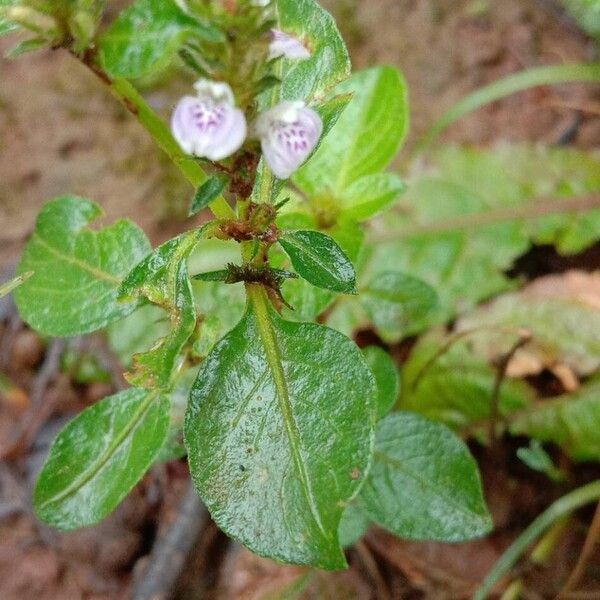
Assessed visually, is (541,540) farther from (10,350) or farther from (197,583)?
(10,350)

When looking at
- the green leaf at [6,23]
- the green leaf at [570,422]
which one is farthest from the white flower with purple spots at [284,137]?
the green leaf at [570,422]

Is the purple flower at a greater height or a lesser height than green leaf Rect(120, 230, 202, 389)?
greater

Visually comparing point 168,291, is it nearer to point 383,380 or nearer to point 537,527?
point 383,380

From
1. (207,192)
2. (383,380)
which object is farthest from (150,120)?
(383,380)

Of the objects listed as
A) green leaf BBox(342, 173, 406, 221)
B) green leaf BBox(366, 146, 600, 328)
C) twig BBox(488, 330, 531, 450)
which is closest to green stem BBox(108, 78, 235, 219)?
green leaf BBox(342, 173, 406, 221)

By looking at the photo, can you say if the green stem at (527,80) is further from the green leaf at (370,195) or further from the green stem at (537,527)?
the green stem at (537,527)

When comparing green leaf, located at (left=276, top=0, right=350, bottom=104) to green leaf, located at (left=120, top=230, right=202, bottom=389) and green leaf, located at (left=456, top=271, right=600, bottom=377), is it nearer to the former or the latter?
green leaf, located at (left=120, top=230, right=202, bottom=389)
